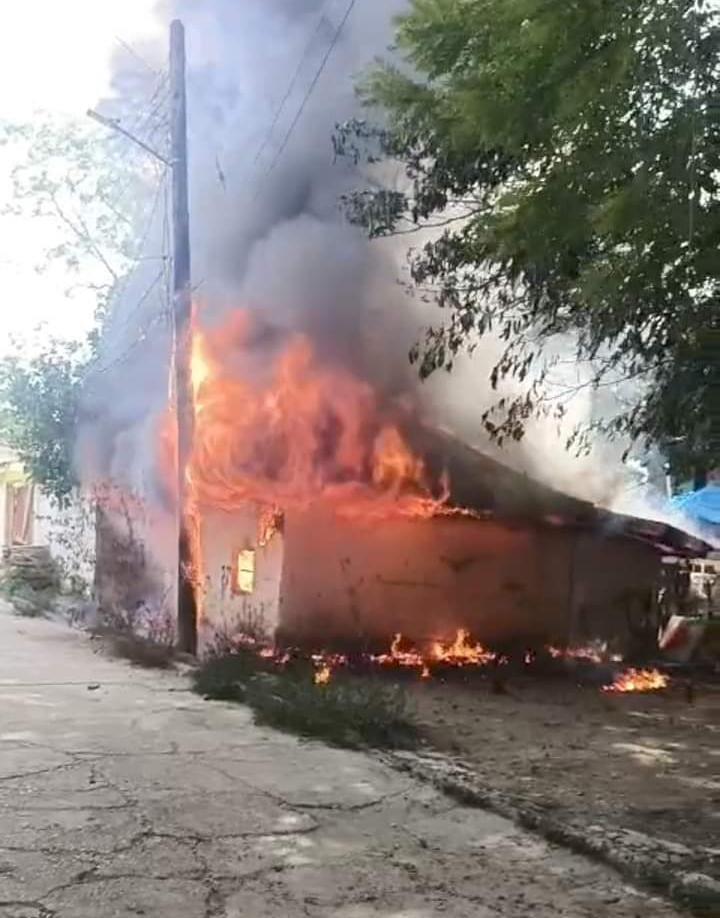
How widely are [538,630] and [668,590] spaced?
227cm

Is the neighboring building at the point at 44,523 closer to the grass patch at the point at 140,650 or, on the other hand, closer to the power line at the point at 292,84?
the grass patch at the point at 140,650

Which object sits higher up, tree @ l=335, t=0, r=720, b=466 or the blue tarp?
tree @ l=335, t=0, r=720, b=466

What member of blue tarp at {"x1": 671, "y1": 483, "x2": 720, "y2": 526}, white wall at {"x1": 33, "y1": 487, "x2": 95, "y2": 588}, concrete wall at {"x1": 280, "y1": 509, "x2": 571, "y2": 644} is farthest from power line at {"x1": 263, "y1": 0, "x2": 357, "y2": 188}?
blue tarp at {"x1": 671, "y1": 483, "x2": 720, "y2": 526}

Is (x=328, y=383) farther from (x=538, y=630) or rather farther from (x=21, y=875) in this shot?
(x=21, y=875)

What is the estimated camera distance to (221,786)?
263 inches

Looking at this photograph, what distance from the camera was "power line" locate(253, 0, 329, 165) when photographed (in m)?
13.1

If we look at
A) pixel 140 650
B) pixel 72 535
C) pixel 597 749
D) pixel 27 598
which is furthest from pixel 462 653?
pixel 72 535

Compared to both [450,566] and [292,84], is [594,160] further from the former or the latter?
[292,84]

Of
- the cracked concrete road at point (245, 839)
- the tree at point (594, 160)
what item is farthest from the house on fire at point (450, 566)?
the tree at point (594, 160)

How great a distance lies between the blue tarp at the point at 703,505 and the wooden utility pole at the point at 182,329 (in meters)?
8.48

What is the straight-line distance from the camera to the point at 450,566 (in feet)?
44.6

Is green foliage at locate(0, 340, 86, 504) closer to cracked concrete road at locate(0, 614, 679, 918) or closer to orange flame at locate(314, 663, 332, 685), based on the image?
orange flame at locate(314, 663, 332, 685)

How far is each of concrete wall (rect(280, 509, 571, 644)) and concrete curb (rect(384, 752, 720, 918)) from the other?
5.32 m

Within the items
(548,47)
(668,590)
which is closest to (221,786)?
(548,47)
